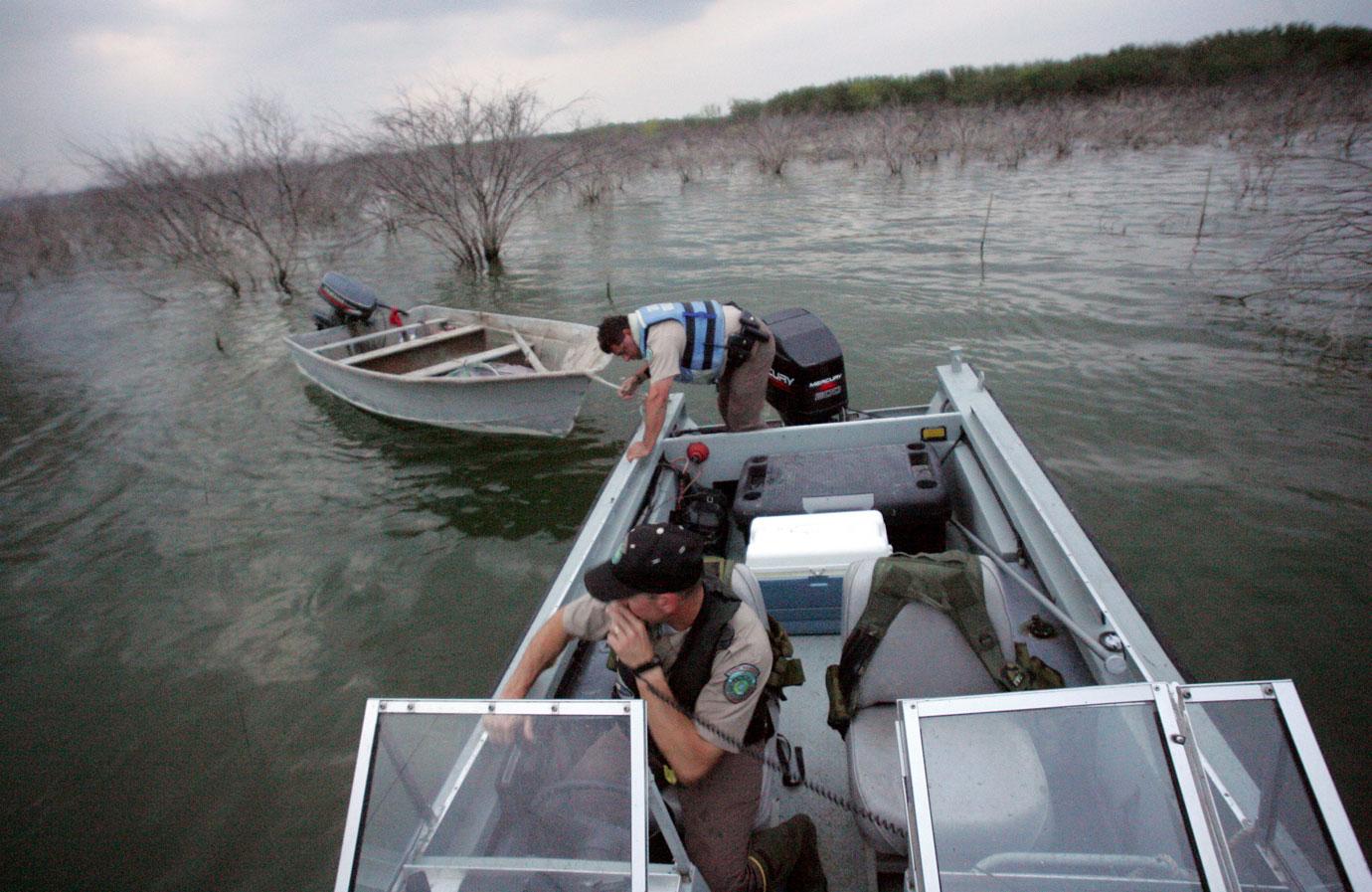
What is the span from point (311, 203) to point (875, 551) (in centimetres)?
1783

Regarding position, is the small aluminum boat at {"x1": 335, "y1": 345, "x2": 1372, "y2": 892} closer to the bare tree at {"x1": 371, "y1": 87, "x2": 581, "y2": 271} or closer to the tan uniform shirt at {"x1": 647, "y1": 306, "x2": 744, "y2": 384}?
the tan uniform shirt at {"x1": 647, "y1": 306, "x2": 744, "y2": 384}

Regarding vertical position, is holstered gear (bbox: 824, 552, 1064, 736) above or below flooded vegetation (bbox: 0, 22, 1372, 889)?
above

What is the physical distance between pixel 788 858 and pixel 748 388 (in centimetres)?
293

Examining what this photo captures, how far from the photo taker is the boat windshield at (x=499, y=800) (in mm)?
1535

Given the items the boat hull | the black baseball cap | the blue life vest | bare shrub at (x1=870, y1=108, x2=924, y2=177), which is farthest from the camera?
bare shrub at (x1=870, y1=108, x2=924, y2=177)

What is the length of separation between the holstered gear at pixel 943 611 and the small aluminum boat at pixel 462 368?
14.5ft

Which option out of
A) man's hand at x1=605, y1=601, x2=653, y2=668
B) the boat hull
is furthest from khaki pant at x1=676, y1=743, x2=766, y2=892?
the boat hull

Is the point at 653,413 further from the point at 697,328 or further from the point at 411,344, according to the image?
the point at 411,344

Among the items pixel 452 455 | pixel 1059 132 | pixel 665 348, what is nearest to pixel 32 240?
pixel 452 455

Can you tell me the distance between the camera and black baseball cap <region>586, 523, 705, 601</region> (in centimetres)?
183

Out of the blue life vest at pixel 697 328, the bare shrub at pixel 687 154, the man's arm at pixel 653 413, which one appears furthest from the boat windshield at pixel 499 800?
the bare shrub at pixel 687 154

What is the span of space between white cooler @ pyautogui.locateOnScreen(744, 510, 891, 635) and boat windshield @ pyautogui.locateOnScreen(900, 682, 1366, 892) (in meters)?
1.34

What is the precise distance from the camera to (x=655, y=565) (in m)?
1.83

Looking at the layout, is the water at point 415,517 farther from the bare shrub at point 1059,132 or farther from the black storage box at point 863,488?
the bare shrub at point 1059,132
